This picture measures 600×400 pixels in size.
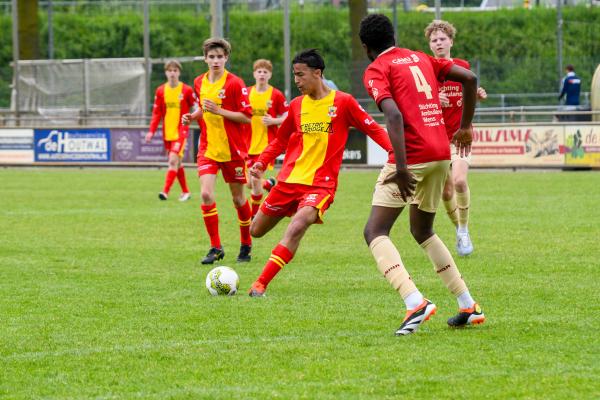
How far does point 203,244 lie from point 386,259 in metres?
6.24

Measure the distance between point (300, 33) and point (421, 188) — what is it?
43.9 meters

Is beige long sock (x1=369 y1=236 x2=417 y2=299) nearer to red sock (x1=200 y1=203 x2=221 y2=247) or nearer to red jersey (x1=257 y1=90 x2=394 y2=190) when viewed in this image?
red jersey (x1=257 y1=90 x2=394 y2=190)

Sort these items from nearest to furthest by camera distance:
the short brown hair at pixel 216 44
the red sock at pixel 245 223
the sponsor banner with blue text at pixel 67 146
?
the short brown hair at pixel 216 44 → the red sock at pixel 245 223 → the sponsor banner with blue text at pixel 67 146

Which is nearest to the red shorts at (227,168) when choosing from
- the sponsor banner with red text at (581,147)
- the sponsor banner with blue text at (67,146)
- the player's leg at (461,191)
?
the player's leg at (461,191)

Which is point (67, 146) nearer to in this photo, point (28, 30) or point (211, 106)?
point (28, 30)

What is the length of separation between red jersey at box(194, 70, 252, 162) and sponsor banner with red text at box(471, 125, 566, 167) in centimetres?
1374

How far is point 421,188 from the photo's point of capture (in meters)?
7.19

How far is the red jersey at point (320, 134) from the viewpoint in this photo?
916cm

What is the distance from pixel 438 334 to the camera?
7176 mm

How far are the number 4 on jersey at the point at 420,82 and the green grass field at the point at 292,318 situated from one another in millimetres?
1448

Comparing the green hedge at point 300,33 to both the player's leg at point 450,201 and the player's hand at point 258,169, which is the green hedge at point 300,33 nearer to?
the player's leg at point 450,201

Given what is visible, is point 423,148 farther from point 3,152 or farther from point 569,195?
point 3,152

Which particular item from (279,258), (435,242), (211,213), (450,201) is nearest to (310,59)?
(279,258)

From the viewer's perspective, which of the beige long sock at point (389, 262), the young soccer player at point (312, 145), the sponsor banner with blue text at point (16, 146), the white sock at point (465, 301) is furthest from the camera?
the sponsor banner with blue text at point (16, 146)
